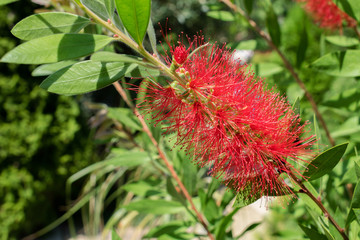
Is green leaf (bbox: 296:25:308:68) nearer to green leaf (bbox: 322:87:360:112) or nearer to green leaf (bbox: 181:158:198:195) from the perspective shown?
green leaf (bbox: 322:87:360:112)

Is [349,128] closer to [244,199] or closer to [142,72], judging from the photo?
[244,199]

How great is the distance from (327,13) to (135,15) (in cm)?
96

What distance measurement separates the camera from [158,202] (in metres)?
1.02

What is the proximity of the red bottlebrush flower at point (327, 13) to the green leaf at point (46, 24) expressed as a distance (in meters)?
0.89

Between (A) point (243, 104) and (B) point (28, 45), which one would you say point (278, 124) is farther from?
(B) point (28, 45)

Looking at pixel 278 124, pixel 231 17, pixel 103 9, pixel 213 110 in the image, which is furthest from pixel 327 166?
pixel 231 17

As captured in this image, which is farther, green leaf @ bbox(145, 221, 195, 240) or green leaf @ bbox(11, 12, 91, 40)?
green leaf @ bbox(145, 221, 195, 240)

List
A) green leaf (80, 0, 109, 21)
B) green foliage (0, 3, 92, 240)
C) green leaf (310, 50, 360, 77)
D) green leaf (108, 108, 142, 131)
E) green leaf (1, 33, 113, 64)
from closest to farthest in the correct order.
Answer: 1. green leaf (1, 33, 113, 64)
2. green leaf (80, 0, 109, 21)
3. green leaf (310, 50, 360, 77)
4. green leaf (108, 108, 142, 131)
5. green foliage (0, 3, 92, 240)

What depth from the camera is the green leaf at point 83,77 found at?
529mm

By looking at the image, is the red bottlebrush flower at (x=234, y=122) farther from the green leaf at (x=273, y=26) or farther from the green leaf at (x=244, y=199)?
the green leaf at (x=273, y=26)

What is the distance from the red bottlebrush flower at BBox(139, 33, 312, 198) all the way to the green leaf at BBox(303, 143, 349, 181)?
3 cm

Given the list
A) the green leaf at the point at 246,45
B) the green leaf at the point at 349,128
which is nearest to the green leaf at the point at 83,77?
the green leaf at the point at 246,45

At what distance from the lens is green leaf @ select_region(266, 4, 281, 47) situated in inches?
44.0

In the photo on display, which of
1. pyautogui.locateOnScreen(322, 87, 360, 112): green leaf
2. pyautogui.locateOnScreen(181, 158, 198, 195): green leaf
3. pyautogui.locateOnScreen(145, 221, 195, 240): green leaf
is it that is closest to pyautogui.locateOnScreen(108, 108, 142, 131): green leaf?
pyautogui.locateOnScreen(181, 158, 198, 195): green leaf
